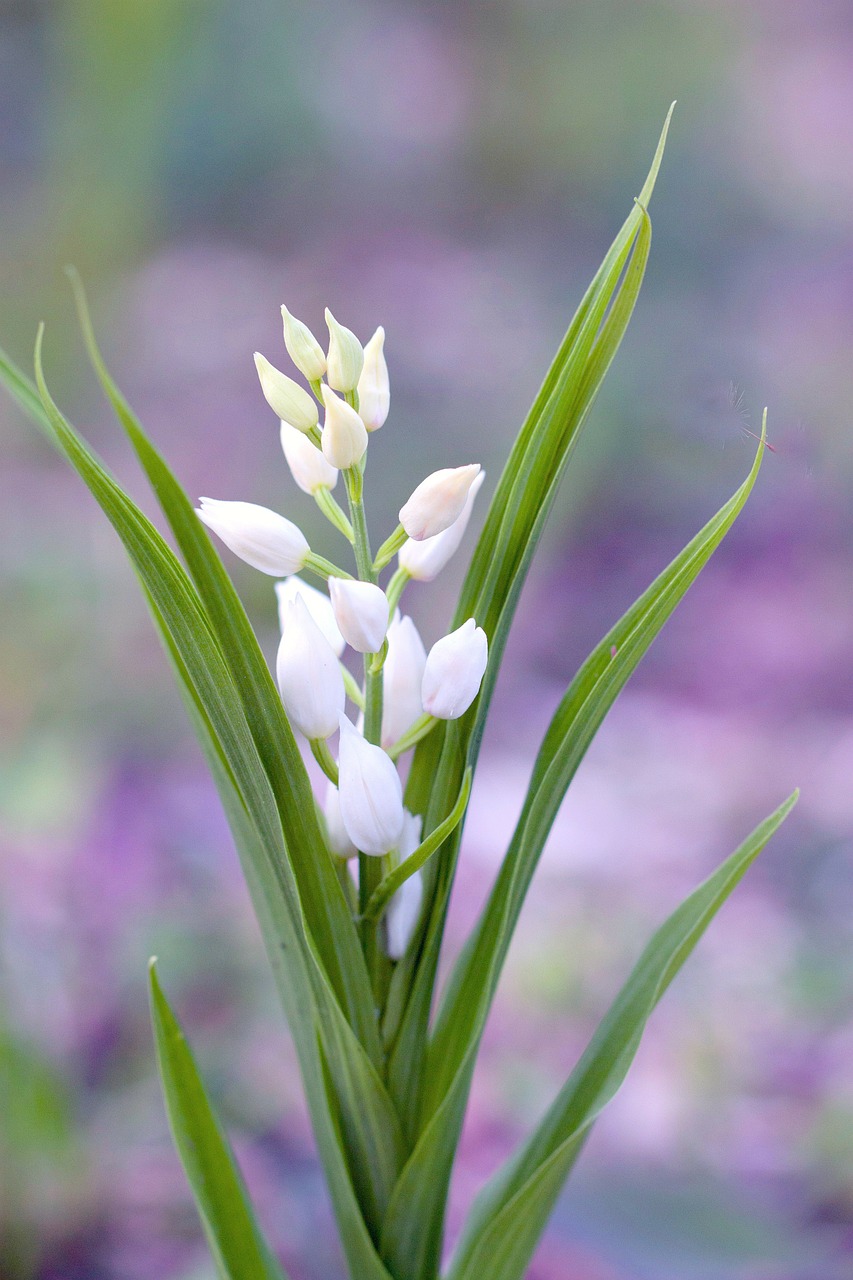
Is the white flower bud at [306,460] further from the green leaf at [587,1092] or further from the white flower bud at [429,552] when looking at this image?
the green leaf at [587,1092]

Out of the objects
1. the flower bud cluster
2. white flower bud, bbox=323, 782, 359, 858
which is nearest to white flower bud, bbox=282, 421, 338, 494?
the flower bud cluster

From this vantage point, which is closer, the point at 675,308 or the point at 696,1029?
the point at 696,1029

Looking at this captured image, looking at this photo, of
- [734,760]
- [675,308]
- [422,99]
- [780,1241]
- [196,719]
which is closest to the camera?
[196,719]

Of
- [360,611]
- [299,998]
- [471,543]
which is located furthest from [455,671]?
[471,543]

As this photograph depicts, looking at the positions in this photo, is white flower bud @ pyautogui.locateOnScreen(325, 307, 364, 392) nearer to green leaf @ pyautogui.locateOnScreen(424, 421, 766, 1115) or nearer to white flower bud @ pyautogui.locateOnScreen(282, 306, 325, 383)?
white flower bud @ pyautogui.locateOnScreen(282, 306, 325, 383)

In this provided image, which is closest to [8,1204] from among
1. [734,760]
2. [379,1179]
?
[379,1179]

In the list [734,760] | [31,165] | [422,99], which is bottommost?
[734,760]

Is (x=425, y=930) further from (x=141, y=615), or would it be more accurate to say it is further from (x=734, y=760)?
(x=141, y=615)
